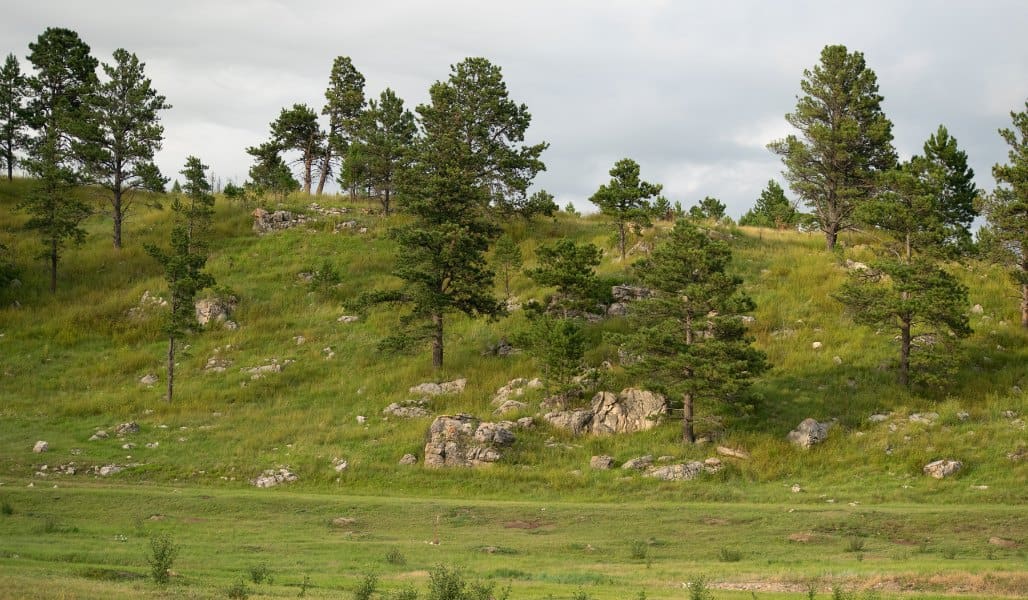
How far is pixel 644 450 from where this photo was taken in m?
36.7

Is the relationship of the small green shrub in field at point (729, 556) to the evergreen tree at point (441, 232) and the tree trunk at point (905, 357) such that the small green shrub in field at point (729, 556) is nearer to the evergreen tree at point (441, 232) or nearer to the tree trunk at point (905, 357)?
the tree trunk at point (905, 357)

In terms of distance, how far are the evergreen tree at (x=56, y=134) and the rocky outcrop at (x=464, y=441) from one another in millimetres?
36861

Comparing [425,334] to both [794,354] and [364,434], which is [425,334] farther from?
[794,354]

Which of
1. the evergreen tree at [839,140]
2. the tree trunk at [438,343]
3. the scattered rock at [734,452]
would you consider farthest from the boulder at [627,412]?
the evergreen tree at [839,140]

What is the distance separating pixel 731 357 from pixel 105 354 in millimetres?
39081

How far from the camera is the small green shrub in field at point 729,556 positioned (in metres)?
23.2

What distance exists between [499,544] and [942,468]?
1944cm

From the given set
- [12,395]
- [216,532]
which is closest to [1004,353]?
[216,532]

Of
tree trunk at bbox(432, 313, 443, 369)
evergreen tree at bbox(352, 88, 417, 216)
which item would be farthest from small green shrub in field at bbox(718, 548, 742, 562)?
evergreen tree at bbox(352, 88, 417, 216)

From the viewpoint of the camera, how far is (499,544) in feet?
83.7

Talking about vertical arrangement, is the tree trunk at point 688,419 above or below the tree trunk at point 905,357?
below

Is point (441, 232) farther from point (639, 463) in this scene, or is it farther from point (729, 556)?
point (729, 556)

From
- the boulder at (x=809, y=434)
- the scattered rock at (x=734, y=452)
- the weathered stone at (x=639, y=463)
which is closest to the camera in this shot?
the weathered stone at (x=639, y=463)

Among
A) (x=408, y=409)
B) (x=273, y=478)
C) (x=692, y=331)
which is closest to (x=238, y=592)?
(x=273, y=478)
